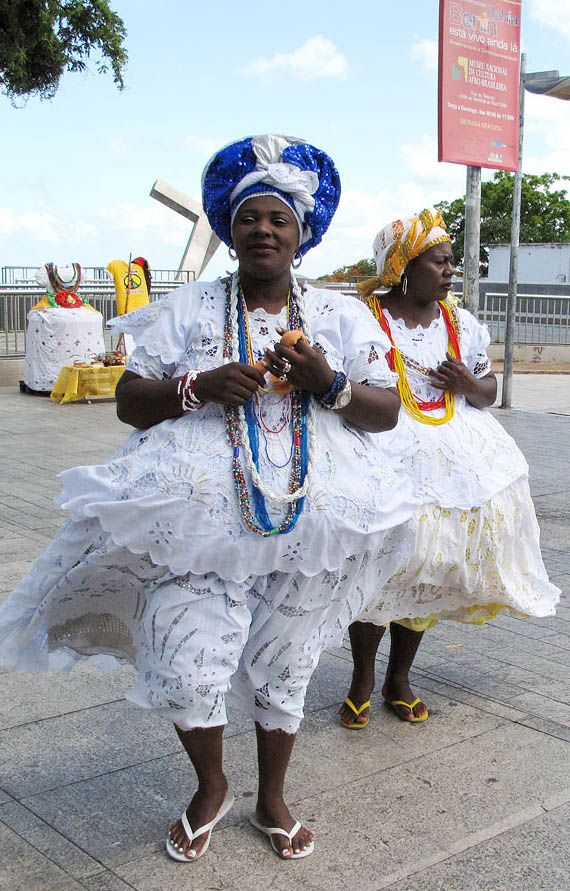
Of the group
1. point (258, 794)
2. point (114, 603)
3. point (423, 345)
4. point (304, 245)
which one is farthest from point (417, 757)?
point (304, 245)

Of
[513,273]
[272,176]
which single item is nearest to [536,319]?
[513,273]

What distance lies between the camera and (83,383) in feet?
46.3

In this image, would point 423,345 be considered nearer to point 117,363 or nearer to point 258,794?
point 258,794

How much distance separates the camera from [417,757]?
343 centimetres

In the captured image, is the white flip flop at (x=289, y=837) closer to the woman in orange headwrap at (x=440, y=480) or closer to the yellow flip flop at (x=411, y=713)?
the woman in orange headwrap at (x=440, y=480)

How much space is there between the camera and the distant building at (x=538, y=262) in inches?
1658

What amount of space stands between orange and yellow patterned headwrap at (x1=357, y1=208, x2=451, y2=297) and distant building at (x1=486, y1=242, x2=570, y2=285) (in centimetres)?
3934

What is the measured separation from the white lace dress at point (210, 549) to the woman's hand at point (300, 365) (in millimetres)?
126

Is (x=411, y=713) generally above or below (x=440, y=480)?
below

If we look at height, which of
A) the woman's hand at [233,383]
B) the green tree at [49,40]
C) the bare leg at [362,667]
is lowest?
the bare leg at [362,667]

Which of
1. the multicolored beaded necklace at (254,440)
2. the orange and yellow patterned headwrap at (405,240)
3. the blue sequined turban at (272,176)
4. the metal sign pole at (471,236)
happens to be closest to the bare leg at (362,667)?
the multicolored beaded necklace at (254,440)

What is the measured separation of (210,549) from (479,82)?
9.46 m

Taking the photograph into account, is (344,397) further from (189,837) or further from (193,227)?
(193,227)

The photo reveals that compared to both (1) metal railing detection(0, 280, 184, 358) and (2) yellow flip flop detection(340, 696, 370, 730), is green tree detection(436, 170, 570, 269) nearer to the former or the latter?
(1) metal railing detection(0, 280, 184, 358)
